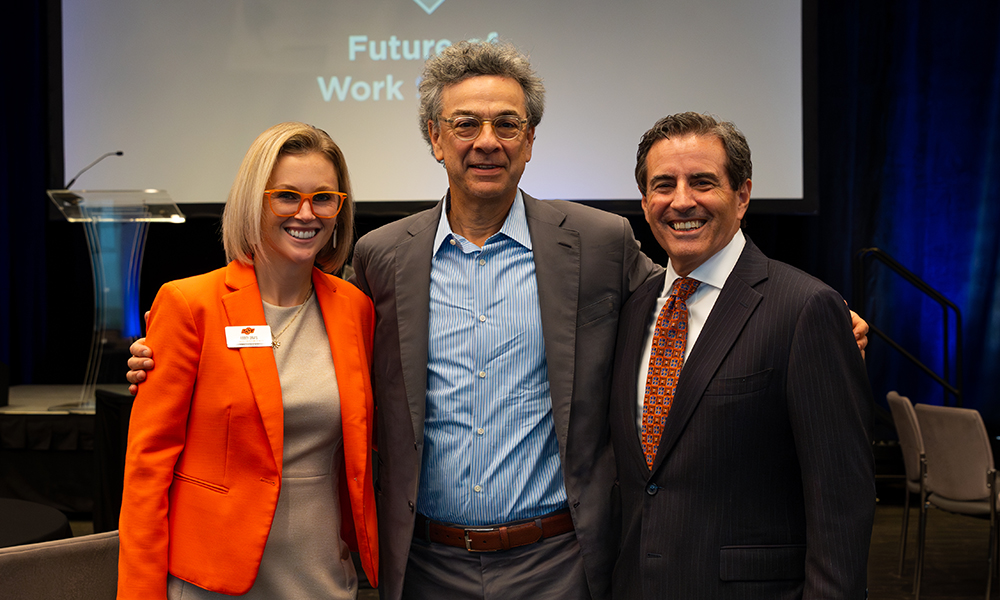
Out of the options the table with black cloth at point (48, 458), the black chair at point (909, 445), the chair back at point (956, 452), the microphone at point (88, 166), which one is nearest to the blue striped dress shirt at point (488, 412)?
the chair back at point (956, 452)

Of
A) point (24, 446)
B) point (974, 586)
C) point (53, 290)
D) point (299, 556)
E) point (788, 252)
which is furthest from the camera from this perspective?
point (53, 290)

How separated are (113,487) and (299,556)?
221 centimetres

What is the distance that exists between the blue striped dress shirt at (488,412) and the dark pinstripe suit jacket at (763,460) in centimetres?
29

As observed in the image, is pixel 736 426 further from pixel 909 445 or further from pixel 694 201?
pixel 909 445

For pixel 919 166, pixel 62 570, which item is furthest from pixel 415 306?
pixel 919 166

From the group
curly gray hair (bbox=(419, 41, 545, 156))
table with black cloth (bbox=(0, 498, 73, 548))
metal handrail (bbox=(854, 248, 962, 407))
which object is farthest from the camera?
metal handrail (bbox=(854, 248, 962, 407))

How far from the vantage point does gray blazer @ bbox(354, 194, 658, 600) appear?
187 centimetres

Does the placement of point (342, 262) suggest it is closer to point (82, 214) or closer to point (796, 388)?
point (796, 388)

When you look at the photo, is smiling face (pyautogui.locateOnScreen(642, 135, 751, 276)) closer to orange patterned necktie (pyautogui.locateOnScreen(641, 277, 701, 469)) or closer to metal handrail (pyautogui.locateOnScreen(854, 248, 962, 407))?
orange patterned necktie (pyautogui.locateOnScreen(641, 277, 701, 469))

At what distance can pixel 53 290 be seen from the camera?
7680 millimetres

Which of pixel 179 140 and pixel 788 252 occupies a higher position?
pixel 179 140

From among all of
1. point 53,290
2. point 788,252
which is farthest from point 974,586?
point 53,290

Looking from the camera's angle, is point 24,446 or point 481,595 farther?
point 24,446

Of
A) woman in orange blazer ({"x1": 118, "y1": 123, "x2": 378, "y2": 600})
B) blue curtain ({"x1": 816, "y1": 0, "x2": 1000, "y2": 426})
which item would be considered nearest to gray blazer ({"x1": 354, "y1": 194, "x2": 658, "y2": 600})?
woman in orange blazer ({"x1": 118, "y1": 123, "x2": 378, "y2": 600})
